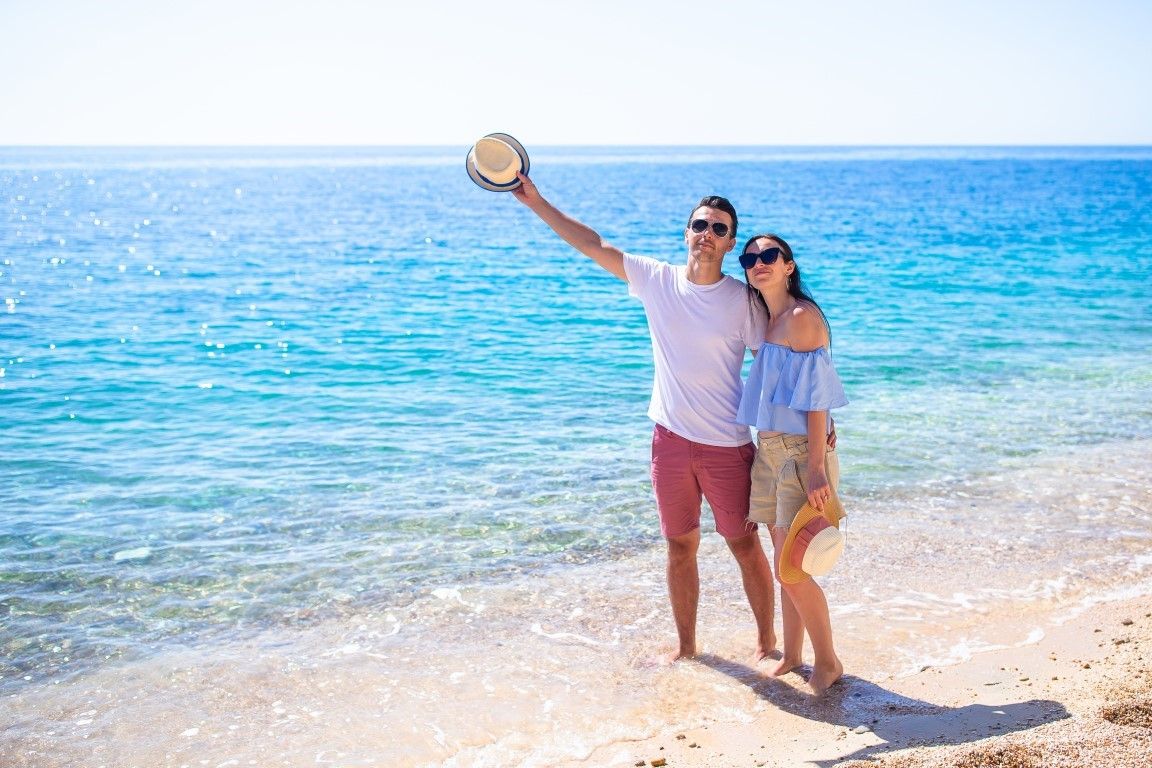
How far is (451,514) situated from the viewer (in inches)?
295

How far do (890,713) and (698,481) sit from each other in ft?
4.32

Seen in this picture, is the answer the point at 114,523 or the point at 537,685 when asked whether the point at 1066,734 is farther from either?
the point at 114,523

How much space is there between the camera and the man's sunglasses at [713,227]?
443 centimetres

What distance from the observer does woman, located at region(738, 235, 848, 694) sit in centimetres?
424

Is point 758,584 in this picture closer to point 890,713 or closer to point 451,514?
point 890,713

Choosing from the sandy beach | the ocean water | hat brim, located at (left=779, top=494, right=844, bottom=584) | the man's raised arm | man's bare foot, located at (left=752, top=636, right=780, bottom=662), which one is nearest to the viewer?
the sandy beach

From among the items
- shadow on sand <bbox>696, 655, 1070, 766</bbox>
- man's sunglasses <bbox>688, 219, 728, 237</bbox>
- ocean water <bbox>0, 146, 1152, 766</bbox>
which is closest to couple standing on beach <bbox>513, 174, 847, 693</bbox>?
man's sunglasses <bbox>688, 219, 728, 237</bbox>

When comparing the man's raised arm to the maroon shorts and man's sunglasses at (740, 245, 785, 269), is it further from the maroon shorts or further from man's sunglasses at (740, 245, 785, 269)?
the maroon shorts

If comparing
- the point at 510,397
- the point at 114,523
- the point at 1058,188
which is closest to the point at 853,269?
the point at 510,397

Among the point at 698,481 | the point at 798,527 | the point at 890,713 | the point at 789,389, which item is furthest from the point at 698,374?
the point at 890,713

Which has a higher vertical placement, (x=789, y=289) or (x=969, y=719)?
(x=789, y=289)

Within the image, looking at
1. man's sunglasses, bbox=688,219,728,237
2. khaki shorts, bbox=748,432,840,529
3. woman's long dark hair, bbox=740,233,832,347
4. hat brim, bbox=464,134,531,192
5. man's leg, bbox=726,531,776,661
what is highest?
hat brim, bbox=464,134,531,192

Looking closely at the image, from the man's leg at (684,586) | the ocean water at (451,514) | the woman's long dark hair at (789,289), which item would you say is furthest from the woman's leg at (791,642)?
the woman's long dark hair at (789,289)

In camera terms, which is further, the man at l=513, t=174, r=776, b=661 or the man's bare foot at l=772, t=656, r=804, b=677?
Answer: the man's bare foot at l=772, t=656, r=804, b=677
